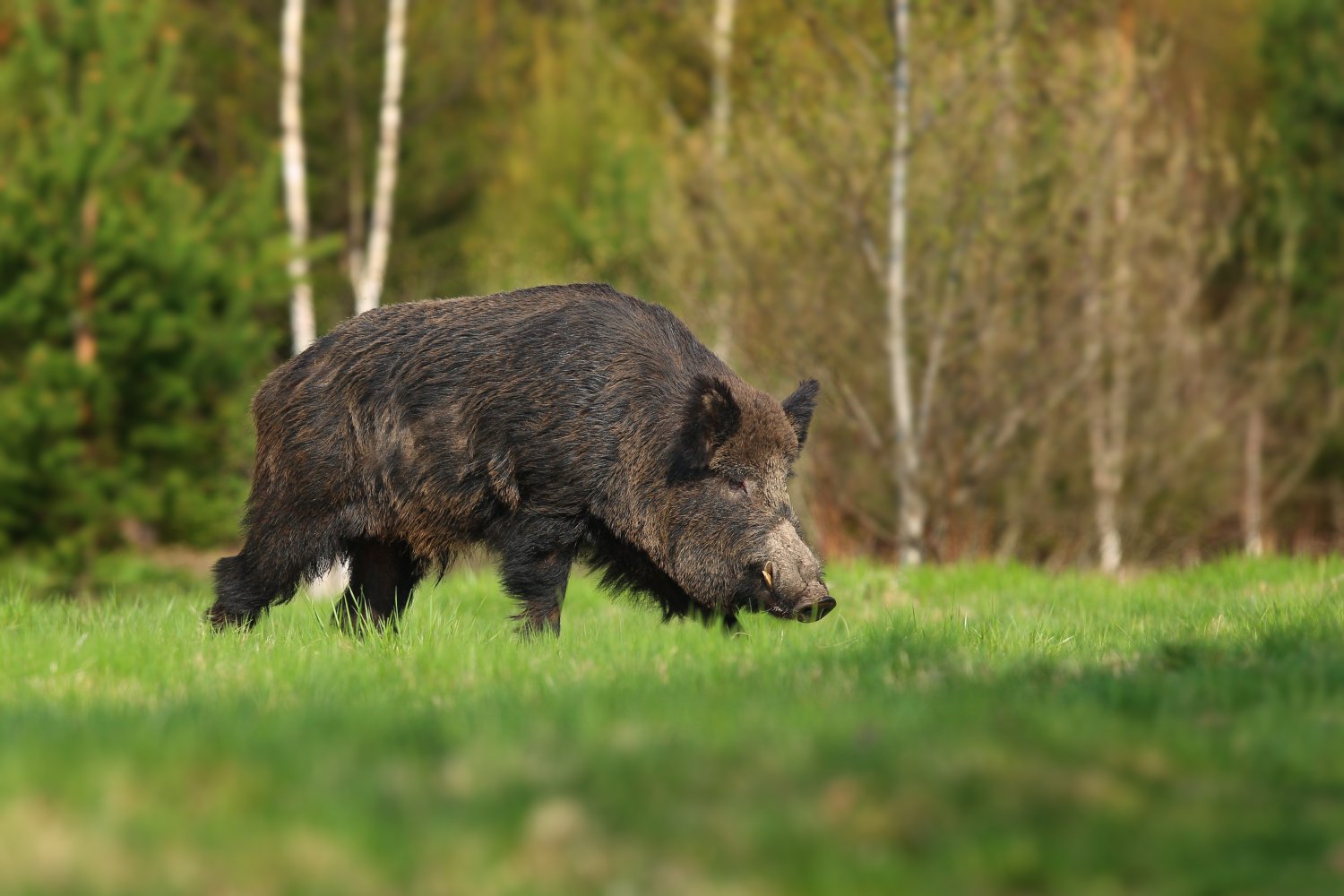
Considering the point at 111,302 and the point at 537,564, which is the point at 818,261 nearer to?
the point at 111,302

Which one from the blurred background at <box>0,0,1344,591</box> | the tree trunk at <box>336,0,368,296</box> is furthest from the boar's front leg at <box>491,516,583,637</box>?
the tree trunk at <box>336,0,368,296</box>

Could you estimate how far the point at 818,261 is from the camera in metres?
14.5

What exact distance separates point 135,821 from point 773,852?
123 centimetres

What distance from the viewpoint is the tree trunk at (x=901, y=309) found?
12422 millimetres

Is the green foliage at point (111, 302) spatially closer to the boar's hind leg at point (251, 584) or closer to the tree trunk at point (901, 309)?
the tree trunk at point (901, 309)

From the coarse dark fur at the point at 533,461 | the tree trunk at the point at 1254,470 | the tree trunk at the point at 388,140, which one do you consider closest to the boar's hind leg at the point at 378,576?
the coarse dark fur at the point at 533,461

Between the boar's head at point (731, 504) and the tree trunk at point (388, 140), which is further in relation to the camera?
the tree trunk at point (388, 140)

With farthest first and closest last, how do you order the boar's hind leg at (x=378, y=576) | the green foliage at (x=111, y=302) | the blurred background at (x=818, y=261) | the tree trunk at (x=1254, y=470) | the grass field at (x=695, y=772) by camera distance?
the tree trunk at (x=1254, y=470) < the green foliage at (x=111, y=302) < the blurred background at (x=818, y=261) < the boar's hind leg at (x=378, y=576) < the grass field at (x=695, y=772)

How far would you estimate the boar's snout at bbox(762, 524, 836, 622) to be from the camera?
6730mm

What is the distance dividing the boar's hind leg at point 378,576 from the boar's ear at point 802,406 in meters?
1.93

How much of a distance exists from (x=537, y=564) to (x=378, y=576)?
1.08 metres

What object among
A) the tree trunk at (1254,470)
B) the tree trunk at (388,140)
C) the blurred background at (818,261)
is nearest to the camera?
the blurred background at (818,261)

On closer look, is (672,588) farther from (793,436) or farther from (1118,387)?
(1118,387)

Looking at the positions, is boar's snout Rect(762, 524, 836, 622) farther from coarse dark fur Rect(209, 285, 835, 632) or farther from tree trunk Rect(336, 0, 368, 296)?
tree trunk Rect(336, 0, 368, 296)
